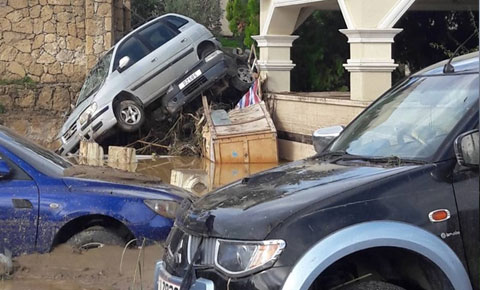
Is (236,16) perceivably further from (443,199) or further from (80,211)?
(443,199)

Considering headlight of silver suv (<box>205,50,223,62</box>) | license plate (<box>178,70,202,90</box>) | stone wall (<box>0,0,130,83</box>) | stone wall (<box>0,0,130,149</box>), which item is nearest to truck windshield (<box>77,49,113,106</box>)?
license plate (<box>178,70,202,90</box>)

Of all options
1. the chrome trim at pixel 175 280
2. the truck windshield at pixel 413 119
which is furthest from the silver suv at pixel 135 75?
the chrome trim at pixel 175 280

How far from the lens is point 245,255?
410 cm

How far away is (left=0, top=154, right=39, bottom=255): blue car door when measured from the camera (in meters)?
6.77

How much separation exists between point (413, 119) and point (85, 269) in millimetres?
3323

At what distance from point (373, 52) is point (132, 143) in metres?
6.58

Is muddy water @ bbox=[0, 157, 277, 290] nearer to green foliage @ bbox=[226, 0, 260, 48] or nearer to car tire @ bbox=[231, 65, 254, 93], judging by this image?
car tire @ bbox=[231, 65, 254, 93]

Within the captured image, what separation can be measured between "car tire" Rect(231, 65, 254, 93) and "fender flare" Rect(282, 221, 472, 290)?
14.6 m

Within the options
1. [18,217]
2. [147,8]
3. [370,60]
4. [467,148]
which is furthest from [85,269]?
[147,8]

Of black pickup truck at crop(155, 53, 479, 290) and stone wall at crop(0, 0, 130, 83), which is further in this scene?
stone wall at crop(0, 0, 130, 83)

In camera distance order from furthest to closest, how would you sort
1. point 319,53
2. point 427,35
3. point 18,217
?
point 319,53 < point 427,35 < point 18,217

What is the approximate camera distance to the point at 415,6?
18359mm

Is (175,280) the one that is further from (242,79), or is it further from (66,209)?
(242,79)

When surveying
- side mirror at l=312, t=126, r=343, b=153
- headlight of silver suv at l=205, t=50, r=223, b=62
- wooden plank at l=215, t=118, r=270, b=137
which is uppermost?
headlight of silver suv at l=205, t=50, r=223, b=62
